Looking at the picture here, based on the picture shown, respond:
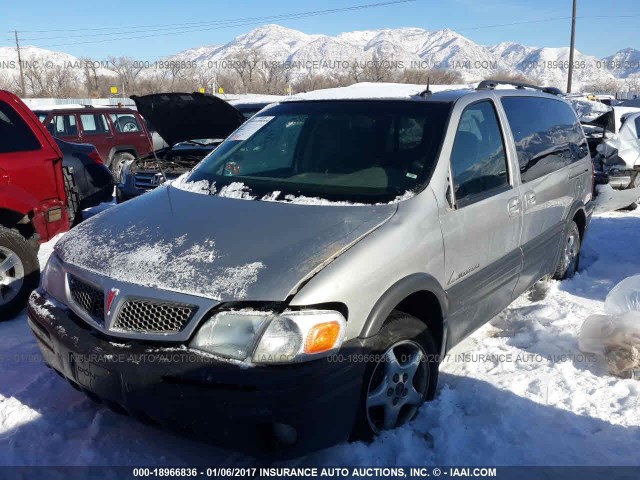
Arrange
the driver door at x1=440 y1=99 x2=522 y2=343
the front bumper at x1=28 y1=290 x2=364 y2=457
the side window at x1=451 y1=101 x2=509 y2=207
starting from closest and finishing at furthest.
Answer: the front bumper at x1=28 y1=290 x2=364 y2=457 → the driver door at x1=440 y1=99 x2=522 y2=343 → the side window at x1=451 y1=101 x2=509 y2=207

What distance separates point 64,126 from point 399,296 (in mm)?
11834

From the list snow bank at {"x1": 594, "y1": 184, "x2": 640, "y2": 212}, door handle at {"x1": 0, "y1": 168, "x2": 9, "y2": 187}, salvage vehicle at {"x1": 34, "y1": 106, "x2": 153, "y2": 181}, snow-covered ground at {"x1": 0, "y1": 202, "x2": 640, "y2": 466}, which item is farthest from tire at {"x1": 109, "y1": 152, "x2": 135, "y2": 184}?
snow bank at {"x1": 594, "y1": 184, "x2": 640, "y2": 212}

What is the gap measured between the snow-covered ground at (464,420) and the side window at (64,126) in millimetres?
9359

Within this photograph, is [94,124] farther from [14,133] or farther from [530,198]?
[530,198]

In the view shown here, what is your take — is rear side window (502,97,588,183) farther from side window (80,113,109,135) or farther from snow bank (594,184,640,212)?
side window (80,113,109,135)

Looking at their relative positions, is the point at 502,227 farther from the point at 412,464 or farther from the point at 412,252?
the point at 412,464

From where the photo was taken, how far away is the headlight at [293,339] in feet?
7.38

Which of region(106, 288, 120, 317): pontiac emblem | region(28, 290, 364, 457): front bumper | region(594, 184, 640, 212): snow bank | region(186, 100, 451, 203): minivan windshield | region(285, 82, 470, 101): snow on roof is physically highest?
region(285, 82, 470, 101): snow on roof

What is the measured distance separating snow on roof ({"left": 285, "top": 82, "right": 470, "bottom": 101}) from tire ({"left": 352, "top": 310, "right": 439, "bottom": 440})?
1.55 meters

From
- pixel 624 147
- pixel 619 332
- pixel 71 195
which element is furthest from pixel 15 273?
pixel 624 147

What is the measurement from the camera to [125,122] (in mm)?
13500

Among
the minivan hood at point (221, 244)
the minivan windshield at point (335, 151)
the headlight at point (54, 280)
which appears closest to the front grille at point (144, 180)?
the minivan windshield at point (335, 151)

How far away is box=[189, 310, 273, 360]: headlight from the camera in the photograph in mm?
2264

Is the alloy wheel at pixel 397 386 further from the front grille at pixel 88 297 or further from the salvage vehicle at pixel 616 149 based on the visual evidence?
the salvage vehicle at pixel 616 149
